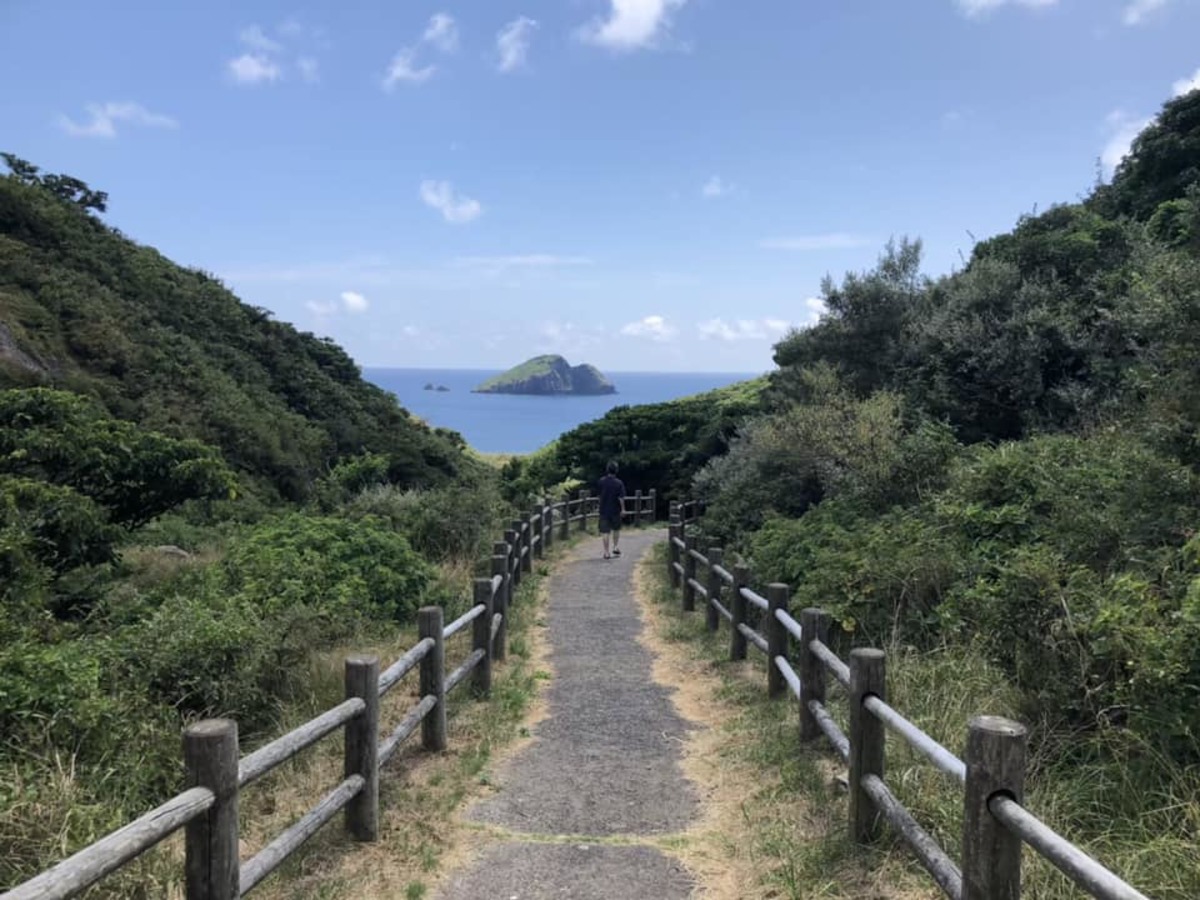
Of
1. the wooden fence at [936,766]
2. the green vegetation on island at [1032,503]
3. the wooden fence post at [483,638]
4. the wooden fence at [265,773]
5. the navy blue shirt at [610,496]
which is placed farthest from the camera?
the navy blue shirt at [610,496]

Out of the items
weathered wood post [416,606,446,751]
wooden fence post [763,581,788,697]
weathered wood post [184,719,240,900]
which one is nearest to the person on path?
wooden fence post [763,581,788,697]

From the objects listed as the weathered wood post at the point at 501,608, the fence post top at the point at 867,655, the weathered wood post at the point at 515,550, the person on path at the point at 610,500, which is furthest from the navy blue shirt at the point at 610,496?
the fence post top at the point at 867,655

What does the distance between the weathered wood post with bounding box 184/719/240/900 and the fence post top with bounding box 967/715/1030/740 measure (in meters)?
2.58

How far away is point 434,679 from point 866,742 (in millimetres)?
2941

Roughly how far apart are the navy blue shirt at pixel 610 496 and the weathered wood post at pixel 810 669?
10.9 m

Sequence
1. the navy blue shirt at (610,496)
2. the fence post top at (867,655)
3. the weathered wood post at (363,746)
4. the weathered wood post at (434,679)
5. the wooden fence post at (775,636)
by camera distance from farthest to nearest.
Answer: the navy blue shirt at (610,496) → the wooden fence post at (775,636) → the weathered wood post at (434,679) → the weathered wood post at (363,746) → the fence post top at (867,655)

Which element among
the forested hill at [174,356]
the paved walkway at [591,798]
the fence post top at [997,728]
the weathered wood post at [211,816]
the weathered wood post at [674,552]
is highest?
the forested hill at [174,356]

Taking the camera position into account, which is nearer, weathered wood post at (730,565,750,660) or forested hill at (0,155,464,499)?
weathered wood post at (730,565,750,660)

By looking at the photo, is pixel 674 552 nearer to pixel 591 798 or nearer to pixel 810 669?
pixel 810 669

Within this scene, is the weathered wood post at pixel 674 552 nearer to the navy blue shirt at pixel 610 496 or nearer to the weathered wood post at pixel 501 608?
the navy blue shirt at pixel 610 496

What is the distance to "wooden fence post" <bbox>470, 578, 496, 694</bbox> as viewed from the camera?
7.22 metres

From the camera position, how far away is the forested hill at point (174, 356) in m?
23.2

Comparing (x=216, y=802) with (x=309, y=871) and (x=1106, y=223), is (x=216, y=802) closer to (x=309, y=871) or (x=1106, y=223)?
(x=309, y=871)

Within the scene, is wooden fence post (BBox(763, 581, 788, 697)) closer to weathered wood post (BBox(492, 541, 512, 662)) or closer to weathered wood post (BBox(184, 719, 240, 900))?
weathered wood post (BBox(492, 541, 512, 662))
